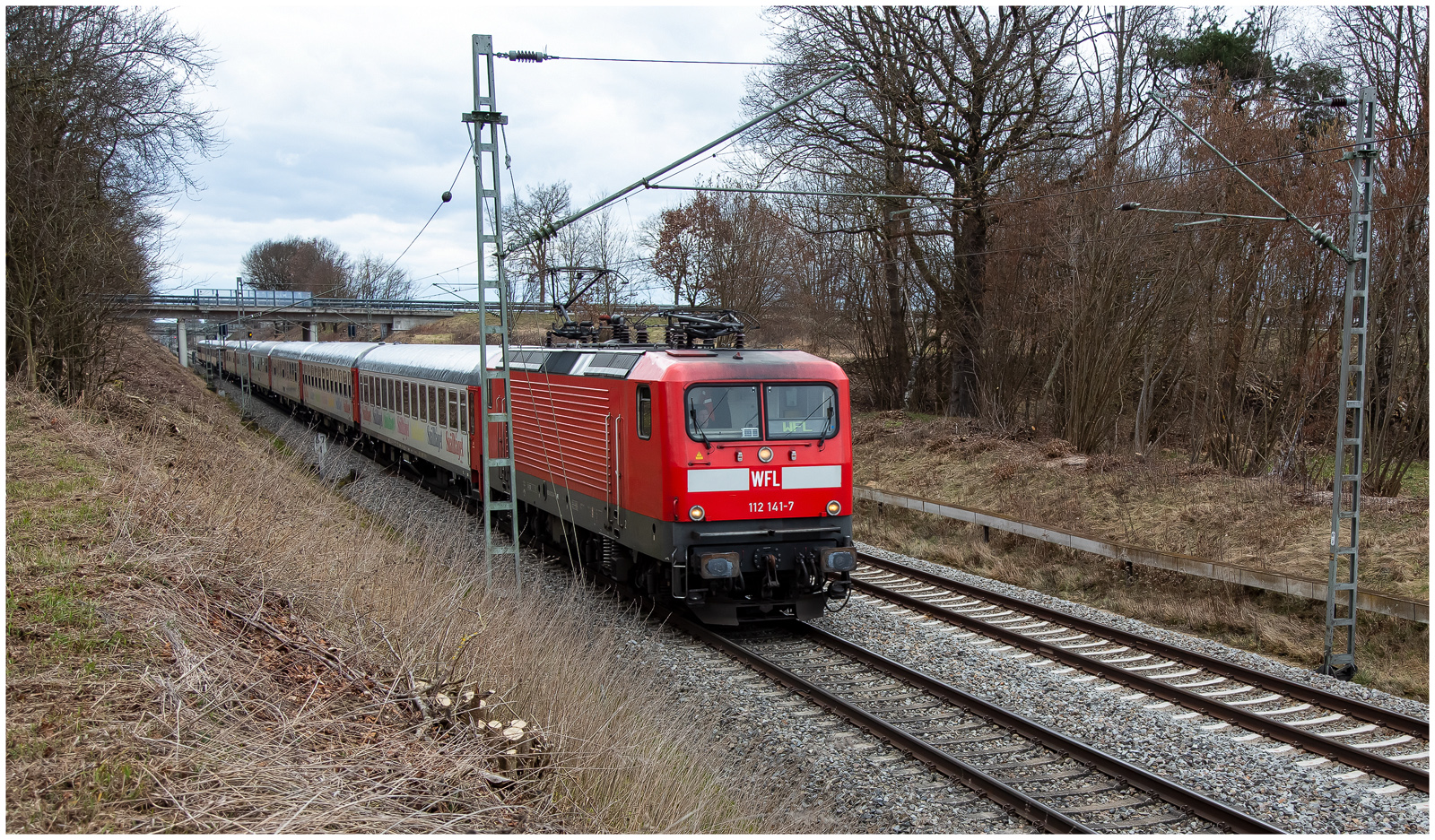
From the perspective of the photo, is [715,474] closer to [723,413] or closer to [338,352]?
[723,413]

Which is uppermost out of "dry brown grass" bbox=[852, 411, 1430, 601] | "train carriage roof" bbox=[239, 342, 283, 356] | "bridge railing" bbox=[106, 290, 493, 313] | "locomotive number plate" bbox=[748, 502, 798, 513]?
"bridge railing" bbox=[106, 290, 493, 313]

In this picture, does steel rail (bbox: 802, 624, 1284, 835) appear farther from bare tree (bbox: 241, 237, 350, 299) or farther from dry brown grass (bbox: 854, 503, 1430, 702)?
bare tree (bbox: 241, 237, 350, 299)

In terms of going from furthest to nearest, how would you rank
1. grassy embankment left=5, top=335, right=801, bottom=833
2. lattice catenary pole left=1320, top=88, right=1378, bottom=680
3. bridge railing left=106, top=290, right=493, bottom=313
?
bridge railing left=106, top=290, right=493, bottom=313, lattice catenary pole left=1320, top=88, right=1378, bottom=680, grassy embankment left=5, top=335, right=801, bottom=833

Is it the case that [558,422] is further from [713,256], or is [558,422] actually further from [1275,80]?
[1275,80]

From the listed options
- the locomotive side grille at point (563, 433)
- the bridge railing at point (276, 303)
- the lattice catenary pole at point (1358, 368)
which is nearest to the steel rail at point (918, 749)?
the locomotive side grille at point (563, 433)

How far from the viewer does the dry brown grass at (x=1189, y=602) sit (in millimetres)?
9625

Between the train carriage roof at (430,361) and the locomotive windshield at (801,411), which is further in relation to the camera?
the train carriage roof at (430,361)

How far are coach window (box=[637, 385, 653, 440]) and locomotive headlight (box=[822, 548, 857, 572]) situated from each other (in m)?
2.17

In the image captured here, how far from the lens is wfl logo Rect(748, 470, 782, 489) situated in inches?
380

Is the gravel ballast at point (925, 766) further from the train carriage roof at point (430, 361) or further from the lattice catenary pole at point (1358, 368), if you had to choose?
the train carriage roof at point (430, 361)

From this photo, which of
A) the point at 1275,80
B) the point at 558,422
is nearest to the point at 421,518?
the point at 558,422

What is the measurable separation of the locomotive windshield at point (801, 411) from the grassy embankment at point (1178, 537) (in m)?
5.04

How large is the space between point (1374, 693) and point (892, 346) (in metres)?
22.1

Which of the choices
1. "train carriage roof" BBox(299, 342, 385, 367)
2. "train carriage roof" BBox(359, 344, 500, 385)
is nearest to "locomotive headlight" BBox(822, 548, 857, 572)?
"train carriage roof" BBox(359, 344, 500, 385)
